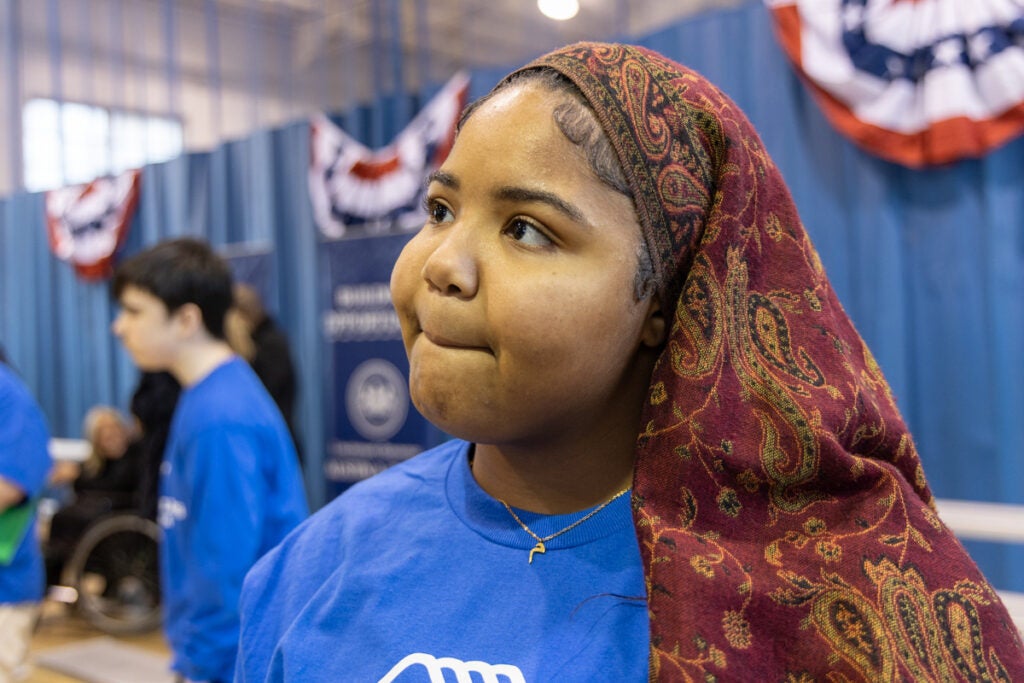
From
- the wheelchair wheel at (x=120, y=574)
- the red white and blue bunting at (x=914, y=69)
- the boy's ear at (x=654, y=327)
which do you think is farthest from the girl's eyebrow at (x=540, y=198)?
the wheelchair wheel at (x=120, y=574)

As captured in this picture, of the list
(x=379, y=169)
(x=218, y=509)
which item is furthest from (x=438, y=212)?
(x=379, y=169)

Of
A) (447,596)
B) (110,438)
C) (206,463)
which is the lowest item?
(110,438)

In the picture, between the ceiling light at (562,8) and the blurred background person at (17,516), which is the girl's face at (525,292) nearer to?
the blurred background person at (17,516)

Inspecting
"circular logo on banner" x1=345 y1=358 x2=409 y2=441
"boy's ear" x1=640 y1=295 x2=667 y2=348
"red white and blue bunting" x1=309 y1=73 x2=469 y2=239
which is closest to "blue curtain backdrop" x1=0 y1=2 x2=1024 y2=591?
"red white and blue bunting" x1=309 y1=73 x2=469 y2=239

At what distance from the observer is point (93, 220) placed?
5363 millimetres

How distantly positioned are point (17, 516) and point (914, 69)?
2658mm

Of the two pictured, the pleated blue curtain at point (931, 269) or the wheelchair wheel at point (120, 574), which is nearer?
the pleated blue curtain at point (931, 269)

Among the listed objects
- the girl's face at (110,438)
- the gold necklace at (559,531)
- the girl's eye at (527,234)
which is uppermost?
the girl's eye at (527,234)

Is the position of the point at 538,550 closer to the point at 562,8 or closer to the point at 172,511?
the point at 172,511

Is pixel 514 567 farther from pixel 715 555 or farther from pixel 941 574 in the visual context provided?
pixel 941 574

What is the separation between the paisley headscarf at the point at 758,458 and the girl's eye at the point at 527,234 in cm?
8

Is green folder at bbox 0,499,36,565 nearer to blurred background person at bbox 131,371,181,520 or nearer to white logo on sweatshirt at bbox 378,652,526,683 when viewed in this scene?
blurred background person at bbox 131,371,181,520

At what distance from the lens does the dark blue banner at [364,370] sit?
3.82 meters

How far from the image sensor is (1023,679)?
25.7 inches
